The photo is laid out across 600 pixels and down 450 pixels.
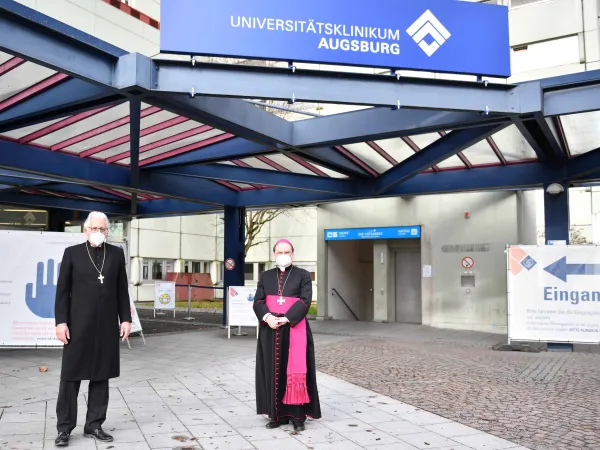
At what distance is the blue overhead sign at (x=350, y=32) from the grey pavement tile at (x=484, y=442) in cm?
446

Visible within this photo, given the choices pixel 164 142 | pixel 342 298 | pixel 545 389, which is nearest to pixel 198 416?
pixel 545 389

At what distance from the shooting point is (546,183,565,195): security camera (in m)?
11.9

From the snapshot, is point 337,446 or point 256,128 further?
point 256,128

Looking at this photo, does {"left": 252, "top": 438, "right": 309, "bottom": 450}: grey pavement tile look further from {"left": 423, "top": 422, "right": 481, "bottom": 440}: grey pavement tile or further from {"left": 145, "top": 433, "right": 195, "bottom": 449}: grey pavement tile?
{"left": 423, "top": 422, "right": 481, "bottom": 440}: grey pavement tile

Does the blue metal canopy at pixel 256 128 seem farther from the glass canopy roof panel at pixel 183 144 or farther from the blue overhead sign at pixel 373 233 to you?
the blue overhead sign at pixel 373 233

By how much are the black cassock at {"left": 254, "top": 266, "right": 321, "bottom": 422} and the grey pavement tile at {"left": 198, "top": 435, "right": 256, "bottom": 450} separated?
46 cm

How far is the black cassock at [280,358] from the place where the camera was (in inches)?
211

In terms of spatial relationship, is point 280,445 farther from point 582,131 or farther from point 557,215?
point 557,215

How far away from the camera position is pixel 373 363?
Answer: 970 cm

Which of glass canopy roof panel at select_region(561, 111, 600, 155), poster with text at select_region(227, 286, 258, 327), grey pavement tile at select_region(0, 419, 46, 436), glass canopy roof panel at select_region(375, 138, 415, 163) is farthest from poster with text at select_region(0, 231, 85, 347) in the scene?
glass canopy roof panel at select_region(561, 111, 600, 155)

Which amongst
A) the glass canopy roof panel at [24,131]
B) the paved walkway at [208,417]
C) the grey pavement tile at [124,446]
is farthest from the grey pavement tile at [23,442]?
the glass canopy roof panel at [24,131]

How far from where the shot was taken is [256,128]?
9.02 m

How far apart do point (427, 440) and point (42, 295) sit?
750cm

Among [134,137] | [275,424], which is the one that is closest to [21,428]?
[275,424]
